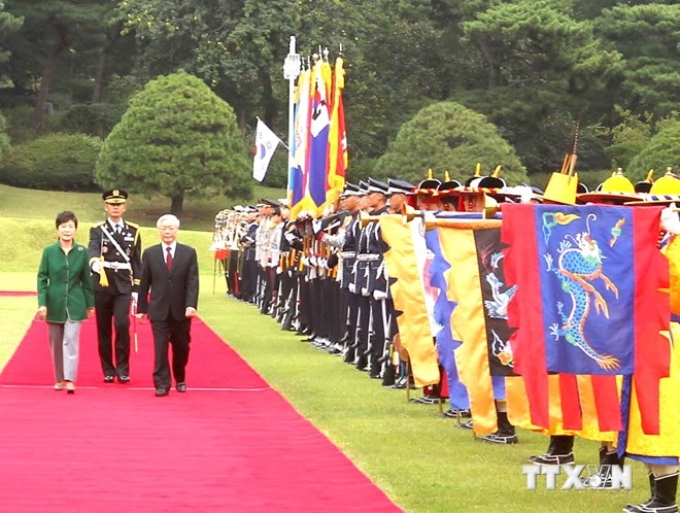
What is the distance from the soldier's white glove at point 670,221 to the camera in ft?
26.6

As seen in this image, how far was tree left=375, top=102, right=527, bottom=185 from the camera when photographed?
55.0 meters

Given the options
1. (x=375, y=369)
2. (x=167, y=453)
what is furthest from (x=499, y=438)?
(x=375, y=369)

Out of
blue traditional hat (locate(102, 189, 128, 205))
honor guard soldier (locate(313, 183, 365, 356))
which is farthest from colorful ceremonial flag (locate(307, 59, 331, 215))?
blue traditional hat (locate(102, 189, 128, 205))

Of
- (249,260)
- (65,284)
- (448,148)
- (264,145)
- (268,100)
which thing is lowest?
(249,260)

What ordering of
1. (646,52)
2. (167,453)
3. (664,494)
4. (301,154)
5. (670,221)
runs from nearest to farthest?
(670,221) < (664,494) < (167,453) < (301,154) < (646,52)

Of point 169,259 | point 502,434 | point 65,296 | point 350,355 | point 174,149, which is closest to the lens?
point 502,434

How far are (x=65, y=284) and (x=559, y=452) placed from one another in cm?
601

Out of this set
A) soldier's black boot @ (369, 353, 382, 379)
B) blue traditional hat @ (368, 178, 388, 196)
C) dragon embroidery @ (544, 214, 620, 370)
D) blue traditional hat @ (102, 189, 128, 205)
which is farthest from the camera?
soldier's black boot @ (369, 353, 382, 379)

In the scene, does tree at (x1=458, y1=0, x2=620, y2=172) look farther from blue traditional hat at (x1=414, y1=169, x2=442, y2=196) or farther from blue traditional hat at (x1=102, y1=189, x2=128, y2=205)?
blue traditional hat at (x1=414, y1=169, x2=442, y2=196)

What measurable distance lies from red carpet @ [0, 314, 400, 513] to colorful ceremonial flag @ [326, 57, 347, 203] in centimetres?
439

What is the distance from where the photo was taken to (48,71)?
6850cm

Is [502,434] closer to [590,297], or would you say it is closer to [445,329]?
[445,329]

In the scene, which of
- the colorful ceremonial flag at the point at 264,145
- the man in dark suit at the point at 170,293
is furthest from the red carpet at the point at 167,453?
the colorful ceremonial flag at the point at 264,145

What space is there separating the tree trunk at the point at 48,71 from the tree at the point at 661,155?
2829 cm
